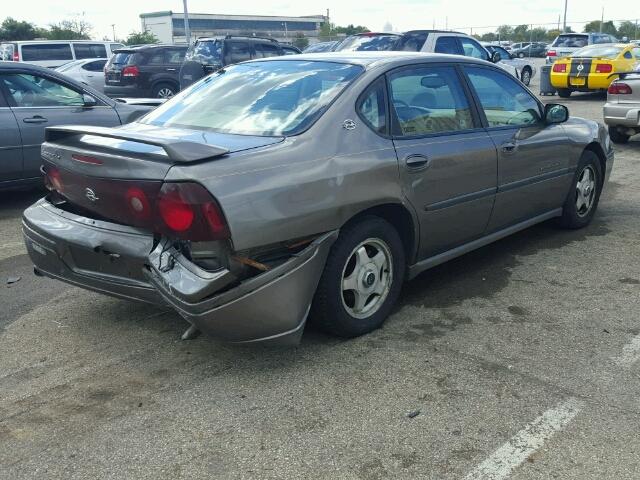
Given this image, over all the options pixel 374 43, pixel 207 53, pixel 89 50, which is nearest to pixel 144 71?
pixel 207 53

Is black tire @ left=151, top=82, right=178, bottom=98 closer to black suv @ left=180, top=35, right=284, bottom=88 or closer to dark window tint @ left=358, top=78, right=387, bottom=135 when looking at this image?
black suv @ left=180, top=35, right=284, bottom=88

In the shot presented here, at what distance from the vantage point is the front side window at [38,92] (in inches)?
273

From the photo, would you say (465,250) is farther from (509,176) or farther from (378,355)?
(378,355)

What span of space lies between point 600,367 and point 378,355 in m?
1.13

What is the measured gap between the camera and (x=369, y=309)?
3842 millimetres

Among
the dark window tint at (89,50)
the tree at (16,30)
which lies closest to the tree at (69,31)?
the tree at (16,30)

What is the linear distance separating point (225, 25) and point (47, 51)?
63.5 meters

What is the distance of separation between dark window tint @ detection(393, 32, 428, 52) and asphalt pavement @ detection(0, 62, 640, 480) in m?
9.65

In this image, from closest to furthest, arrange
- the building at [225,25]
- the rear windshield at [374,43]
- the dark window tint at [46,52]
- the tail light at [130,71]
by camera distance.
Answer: the rear windshield at [374,43] < the tail light at [130,71] < the dark window tint at [46,52] < the building at [225,25]

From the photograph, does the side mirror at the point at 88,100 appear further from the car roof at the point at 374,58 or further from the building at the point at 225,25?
the building at the point at 225,25

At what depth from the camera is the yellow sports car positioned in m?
17.0

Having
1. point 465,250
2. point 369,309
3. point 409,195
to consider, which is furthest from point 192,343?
point 465,250

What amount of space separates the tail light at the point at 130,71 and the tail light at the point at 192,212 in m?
14.5

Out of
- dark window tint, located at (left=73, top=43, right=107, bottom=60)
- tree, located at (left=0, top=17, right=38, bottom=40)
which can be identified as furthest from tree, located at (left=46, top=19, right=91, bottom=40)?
dark window tint, located at (left=73, top=43, right=107, bottom=60)
